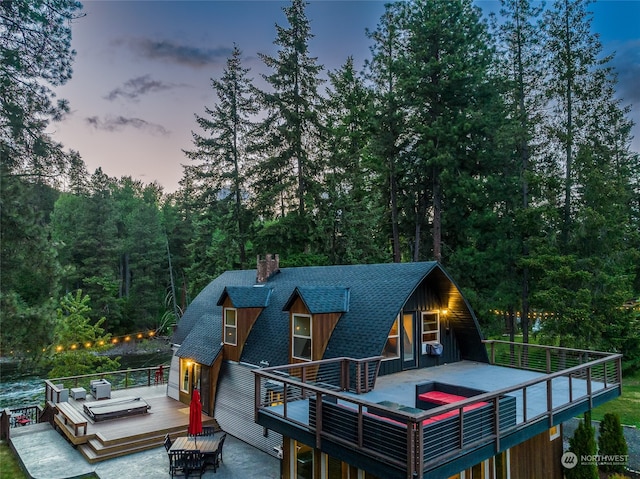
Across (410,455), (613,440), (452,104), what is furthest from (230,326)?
(452,104)

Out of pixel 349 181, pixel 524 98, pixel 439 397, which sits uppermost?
pixel 524 98

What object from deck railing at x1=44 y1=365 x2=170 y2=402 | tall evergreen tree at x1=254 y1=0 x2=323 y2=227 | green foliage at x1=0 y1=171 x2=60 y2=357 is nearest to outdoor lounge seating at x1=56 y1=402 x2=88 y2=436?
deck railing at x1=44 y1=365 x2=170 y2=402

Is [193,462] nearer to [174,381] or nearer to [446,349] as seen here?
[174,381]

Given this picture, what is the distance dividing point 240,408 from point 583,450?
8.81 meters

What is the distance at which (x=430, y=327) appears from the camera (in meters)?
12.2

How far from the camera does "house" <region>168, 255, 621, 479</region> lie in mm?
5887

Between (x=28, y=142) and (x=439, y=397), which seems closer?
(x=439, y=397)

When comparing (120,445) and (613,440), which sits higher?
(613,440)

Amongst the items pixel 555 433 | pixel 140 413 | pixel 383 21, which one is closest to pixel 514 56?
pixel 383 21

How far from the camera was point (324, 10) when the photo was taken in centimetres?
2588

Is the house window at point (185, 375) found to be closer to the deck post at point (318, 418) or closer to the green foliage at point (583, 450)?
the deck post at point (318, 418)

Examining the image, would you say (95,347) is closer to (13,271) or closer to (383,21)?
(13,271)

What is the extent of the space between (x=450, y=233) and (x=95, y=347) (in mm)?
18254

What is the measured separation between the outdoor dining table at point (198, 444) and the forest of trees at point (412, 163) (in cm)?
558
